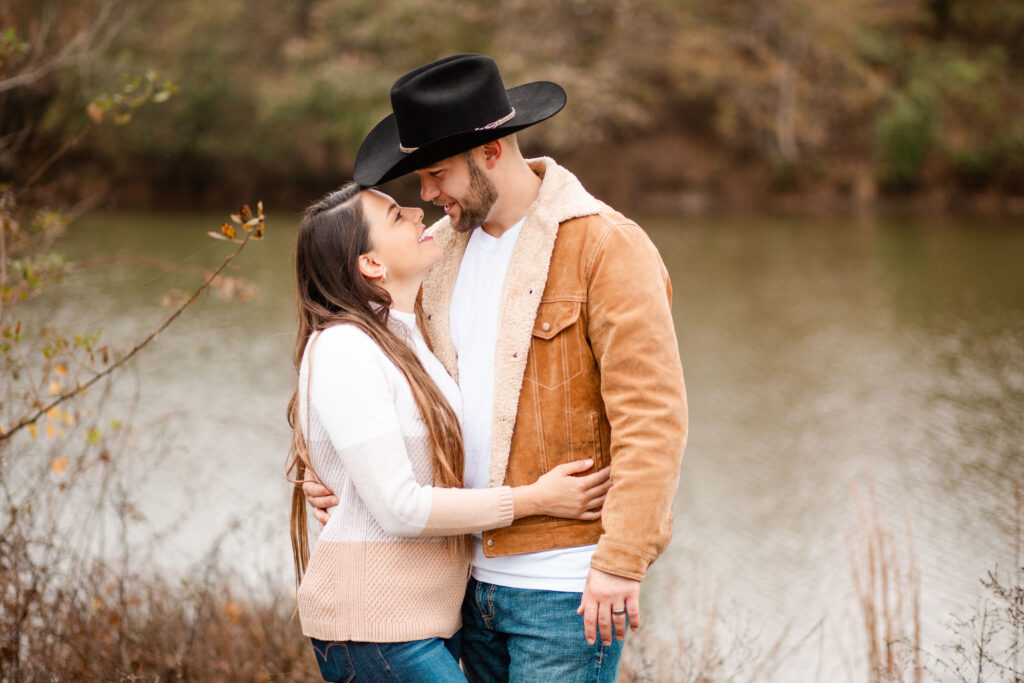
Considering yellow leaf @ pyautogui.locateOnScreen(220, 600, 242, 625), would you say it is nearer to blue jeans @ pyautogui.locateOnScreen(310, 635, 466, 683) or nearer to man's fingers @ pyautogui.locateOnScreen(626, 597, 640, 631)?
blue jeans @ pyautogui.locateOnScreen(310, 635, 466, 683)

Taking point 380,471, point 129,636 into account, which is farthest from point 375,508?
point 129,636

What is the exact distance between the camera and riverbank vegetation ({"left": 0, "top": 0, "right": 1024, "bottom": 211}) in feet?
74.8

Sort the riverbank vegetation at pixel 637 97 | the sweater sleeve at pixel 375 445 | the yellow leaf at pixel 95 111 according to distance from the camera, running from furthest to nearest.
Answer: the riverbank vegetation at pixel 637 97
the yellow leaf at pixel 95 111
the sweater sleeve at pixel 375 445

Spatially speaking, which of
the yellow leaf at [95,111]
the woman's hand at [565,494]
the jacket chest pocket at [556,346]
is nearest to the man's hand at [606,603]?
the woman's hand at [565,494]

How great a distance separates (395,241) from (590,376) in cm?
47

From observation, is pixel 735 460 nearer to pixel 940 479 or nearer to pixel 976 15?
pixel 940 479

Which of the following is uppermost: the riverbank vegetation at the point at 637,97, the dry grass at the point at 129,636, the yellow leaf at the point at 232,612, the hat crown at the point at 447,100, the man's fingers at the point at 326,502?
the hat crown at the point at 447,100

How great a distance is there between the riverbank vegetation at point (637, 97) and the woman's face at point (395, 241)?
2001 centimetres

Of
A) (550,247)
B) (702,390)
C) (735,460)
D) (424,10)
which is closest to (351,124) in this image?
(424,10)

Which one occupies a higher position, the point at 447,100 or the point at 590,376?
the point at 447,100

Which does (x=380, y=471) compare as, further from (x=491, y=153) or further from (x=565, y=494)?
(x=491, y=153)

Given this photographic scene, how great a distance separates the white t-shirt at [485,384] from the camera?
1878 millimetres

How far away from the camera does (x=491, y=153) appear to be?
2.01 metres

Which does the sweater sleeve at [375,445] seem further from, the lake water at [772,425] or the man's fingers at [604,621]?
the lake water at [772,425]
